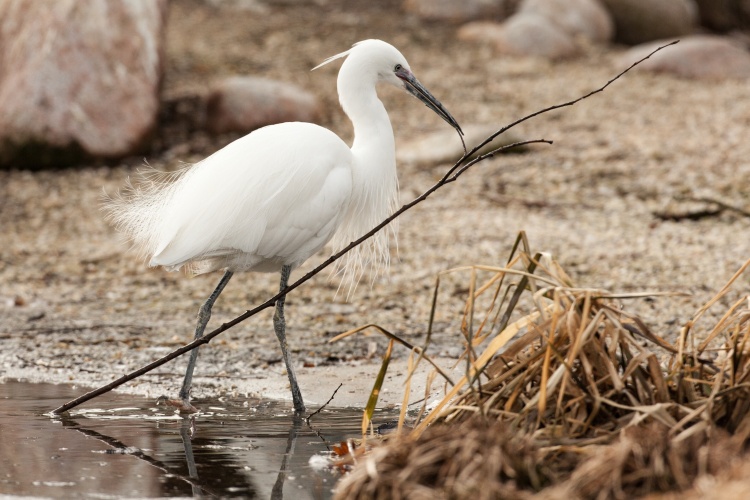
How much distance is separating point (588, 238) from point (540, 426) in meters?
4.53

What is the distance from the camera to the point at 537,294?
348cm

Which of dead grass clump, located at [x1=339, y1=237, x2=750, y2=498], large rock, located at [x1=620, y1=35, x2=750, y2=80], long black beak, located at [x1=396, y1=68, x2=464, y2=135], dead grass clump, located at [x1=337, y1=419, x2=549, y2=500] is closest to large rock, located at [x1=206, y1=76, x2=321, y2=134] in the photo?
large rock, located at [x1=620, y1=35, x2=750, y2=80]

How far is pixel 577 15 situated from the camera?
1439 centimetres

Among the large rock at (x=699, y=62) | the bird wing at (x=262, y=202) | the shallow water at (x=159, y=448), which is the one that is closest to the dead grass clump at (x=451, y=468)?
the shallow water at (x=159, y=448)

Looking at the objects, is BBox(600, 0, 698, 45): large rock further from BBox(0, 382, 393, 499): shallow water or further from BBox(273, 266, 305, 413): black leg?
BBox(0, 382, 393, 499): shallow water

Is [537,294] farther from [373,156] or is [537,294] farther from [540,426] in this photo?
[373,156]

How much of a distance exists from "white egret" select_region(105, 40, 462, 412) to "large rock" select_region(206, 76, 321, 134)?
202 inches

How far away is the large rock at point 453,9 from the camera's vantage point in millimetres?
14812

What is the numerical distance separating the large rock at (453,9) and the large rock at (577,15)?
2.09ft

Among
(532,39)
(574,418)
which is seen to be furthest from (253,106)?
(574,418)

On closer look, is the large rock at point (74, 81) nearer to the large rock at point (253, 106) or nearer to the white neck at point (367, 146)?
the large rock at point (253, 106)

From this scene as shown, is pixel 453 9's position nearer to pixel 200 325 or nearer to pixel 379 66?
pixel 379 66

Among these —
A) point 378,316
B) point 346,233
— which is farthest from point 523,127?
point 346,233

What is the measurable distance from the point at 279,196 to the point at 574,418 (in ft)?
6.79
